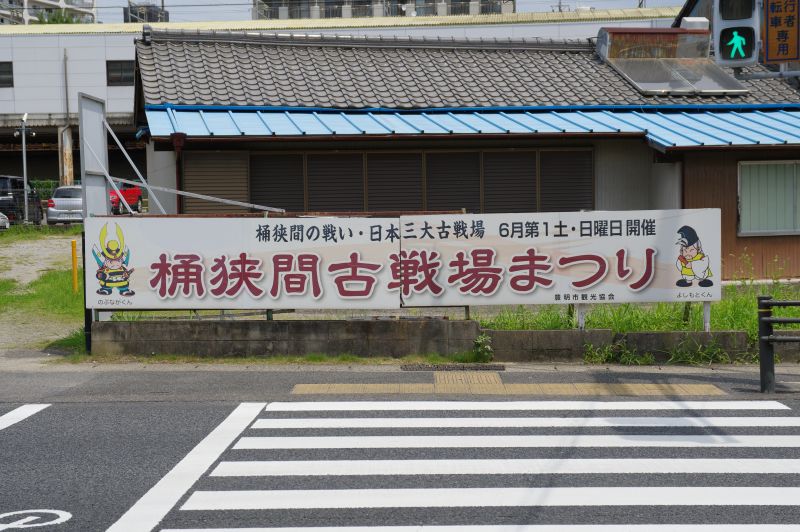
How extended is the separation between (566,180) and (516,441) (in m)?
10.2

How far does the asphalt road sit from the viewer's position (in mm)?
5777

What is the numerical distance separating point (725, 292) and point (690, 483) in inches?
325

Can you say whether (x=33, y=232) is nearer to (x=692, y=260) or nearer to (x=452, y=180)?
(x=452, y=180)

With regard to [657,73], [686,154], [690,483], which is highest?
[657,73]

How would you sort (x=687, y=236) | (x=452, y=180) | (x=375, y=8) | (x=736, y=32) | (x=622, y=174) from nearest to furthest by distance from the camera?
(x=736, y=32), (x=687, y=236), (x=452, y=180), (x=622, y=174), (x=375, y=8)

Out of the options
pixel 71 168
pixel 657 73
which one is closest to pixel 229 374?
pixel 657 73

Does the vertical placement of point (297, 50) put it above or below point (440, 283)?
above

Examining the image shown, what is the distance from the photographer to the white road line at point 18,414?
8.42 m

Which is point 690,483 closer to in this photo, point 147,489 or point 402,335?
point 147,489

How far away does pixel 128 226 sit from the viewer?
11867 mm

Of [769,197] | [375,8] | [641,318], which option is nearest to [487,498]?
[641,318]

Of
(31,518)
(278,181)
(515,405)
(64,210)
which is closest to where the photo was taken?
(31,518)

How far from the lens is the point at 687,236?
11.9 m

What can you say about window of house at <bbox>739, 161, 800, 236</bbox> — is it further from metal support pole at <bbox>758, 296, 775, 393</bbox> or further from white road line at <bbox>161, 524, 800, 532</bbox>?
white road line at <bbox>161, 524, 800, 532</bbox>
